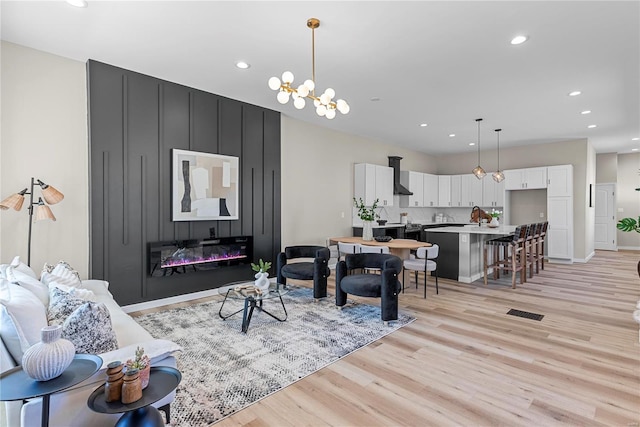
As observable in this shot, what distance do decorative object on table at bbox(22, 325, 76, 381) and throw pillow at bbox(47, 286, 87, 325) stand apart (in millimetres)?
698

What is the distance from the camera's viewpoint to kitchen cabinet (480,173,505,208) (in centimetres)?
904

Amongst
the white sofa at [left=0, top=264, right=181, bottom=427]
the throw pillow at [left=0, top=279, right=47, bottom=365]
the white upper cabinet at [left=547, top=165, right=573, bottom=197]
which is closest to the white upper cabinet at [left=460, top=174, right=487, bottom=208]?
the white upper cabinet at [left=547, top=165, right=573, bottom=197]

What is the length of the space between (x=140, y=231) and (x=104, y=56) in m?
2.16

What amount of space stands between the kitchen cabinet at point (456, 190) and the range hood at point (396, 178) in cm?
205

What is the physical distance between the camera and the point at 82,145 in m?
4.00

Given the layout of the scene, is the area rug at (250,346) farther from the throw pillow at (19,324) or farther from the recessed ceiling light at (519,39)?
the recessed ceiling light at (519,39)

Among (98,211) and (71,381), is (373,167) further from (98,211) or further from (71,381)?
(71,381)

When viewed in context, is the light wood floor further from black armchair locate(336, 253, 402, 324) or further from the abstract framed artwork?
the abstract framed artwork

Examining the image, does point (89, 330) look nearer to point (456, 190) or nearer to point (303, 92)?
point (303, 92)

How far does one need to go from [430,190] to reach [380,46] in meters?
6.82

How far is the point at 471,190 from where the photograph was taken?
377 inches

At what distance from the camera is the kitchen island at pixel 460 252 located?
596 cm

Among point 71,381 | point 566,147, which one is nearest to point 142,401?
point 71,381

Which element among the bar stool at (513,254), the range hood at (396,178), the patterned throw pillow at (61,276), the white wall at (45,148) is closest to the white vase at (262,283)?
the patterned throw pillow at (61,276)
